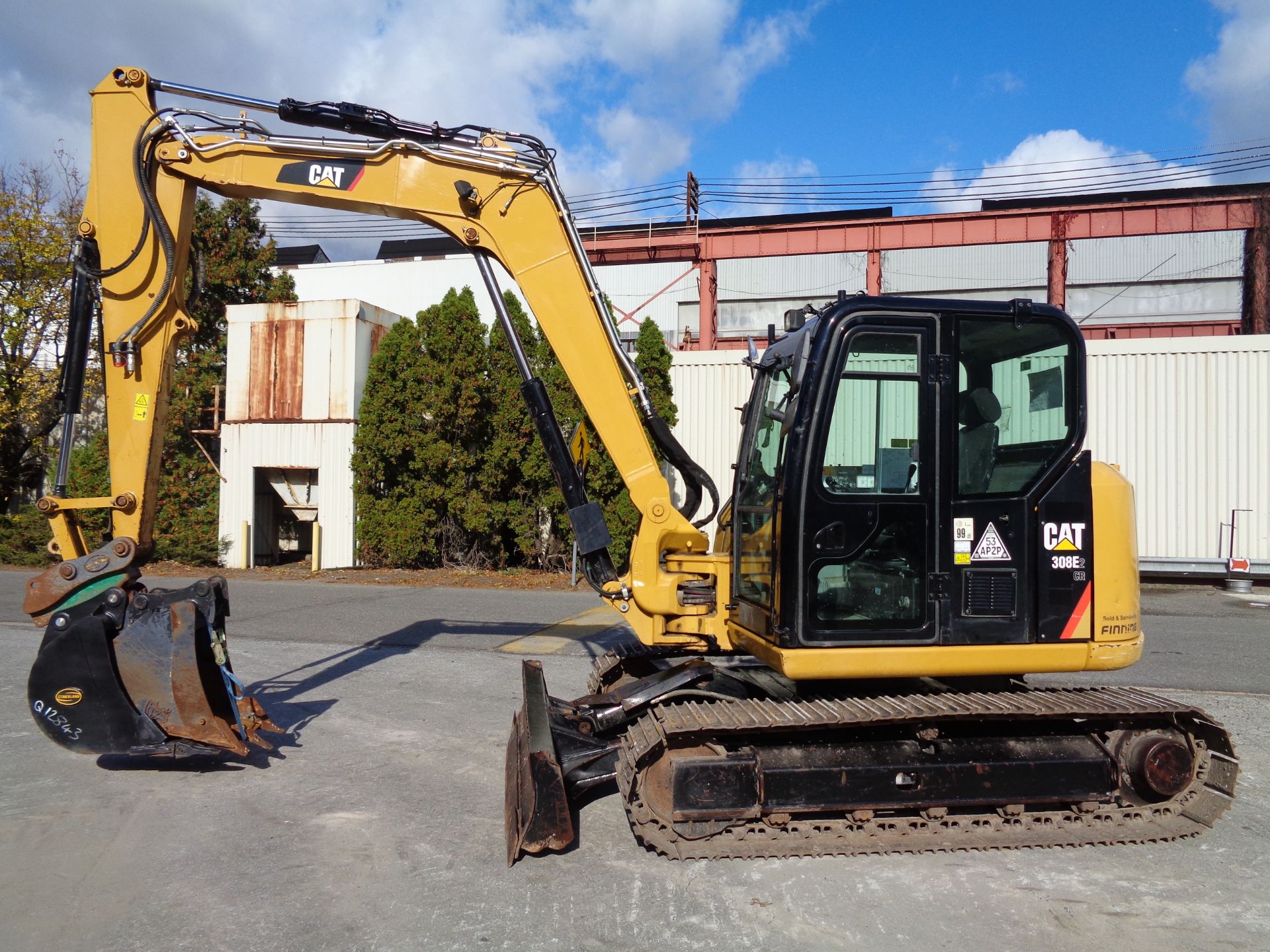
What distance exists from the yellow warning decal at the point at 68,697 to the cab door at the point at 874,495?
157 inches

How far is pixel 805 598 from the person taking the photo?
14.4ft

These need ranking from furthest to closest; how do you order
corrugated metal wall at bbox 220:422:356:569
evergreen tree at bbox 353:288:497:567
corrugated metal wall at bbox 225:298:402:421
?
corrugated metal wall at bbox 225:298:402:421 → corrugated metal wall at bbox 220:422:356:569 → evergreen tree at bbox 353:288:497:567

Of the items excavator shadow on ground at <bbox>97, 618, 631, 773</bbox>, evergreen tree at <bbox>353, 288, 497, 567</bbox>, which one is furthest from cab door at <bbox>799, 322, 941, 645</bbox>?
evergreen tree at <bbox>353, 288, 497, 567</bbox>

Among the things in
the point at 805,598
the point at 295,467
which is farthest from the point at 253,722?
the point at 295,467

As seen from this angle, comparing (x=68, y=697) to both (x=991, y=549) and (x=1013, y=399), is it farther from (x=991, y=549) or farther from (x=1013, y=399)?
(x=1013, y=399)

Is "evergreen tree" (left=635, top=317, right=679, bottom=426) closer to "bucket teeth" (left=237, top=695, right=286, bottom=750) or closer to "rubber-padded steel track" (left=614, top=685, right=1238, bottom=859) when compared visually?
"bucket teeth" (left=237, top=695, right=286, bottom=750)

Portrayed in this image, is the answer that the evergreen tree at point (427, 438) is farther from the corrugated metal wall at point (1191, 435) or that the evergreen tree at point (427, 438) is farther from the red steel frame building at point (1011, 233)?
the corrugated metal wall at point (1191, 435)

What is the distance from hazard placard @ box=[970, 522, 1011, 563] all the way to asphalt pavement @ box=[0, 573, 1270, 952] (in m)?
1.45

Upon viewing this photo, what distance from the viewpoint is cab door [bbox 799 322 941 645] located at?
14.6 feet

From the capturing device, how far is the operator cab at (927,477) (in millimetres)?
4453

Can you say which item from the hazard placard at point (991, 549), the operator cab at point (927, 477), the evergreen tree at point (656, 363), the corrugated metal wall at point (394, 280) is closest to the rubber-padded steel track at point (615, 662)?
the operator cab at point (927, 477)

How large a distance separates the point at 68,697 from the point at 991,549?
198 inches

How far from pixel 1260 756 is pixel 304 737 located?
6.48m

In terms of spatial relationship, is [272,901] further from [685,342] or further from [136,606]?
[685,342]
